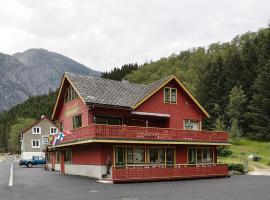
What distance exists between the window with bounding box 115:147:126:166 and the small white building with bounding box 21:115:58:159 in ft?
186

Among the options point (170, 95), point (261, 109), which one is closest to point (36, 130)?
point (261, 109)

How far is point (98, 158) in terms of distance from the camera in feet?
111

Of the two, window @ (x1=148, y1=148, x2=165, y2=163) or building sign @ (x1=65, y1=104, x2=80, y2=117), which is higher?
building sign @ (x1=65, y1=104, x2=80, y2=117)

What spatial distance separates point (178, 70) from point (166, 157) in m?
90.5

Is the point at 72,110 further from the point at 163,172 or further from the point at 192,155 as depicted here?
the point at 163,172

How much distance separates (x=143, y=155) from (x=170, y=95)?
27.1 feet

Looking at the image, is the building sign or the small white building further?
the small white building

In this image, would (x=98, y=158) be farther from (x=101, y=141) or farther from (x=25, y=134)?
(x=25, y=134)

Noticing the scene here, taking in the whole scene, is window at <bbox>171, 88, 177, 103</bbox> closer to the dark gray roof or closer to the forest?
the dark gray roof

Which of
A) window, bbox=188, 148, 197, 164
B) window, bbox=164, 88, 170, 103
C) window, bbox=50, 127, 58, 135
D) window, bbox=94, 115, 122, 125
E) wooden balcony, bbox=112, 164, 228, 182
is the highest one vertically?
window, bbox=164, 88, 170, 103

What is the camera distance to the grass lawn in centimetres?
5208

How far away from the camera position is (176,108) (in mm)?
41531

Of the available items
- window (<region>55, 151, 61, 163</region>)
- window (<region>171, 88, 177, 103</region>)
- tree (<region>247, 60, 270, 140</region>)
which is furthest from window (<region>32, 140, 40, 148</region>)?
window (<region>171, 88, 177, 103</region>)

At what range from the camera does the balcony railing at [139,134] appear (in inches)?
1243
